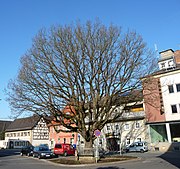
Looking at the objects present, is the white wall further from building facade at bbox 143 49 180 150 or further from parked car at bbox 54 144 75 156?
parked car at bbox 54 144 75 156

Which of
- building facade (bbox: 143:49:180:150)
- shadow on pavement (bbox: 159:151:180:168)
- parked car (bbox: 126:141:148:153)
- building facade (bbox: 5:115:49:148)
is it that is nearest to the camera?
shadow on pavement (bbox: 159:151:180:168)

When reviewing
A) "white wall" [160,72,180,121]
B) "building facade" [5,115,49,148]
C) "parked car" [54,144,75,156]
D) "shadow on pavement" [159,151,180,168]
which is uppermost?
"white wall" [160,72,180,121]

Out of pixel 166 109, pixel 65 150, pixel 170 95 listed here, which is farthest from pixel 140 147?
pixel 65 150

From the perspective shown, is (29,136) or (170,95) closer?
(170,95)

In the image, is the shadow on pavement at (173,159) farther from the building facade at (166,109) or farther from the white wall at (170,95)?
the white wall at (170,95)

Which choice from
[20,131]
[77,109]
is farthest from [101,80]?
[20,131]

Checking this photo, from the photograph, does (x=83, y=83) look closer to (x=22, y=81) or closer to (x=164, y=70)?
(x=22, y=81)

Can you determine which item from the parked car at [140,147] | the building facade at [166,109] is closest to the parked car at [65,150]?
the parked car at [140,147]

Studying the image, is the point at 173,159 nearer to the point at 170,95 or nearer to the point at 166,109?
the point at 166,109

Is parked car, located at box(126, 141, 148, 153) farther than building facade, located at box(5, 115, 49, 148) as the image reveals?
No

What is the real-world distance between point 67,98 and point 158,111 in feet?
69.2

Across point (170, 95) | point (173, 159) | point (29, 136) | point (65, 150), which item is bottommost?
point (173, 159)

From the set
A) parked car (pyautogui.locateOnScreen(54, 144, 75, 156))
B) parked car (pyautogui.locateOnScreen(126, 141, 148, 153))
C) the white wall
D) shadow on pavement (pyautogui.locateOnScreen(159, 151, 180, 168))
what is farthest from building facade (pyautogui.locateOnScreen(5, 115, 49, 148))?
shadow on pavement (pyautogui.locateOnScreen(159, 151, 180, 168))

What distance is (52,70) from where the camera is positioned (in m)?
21.7
